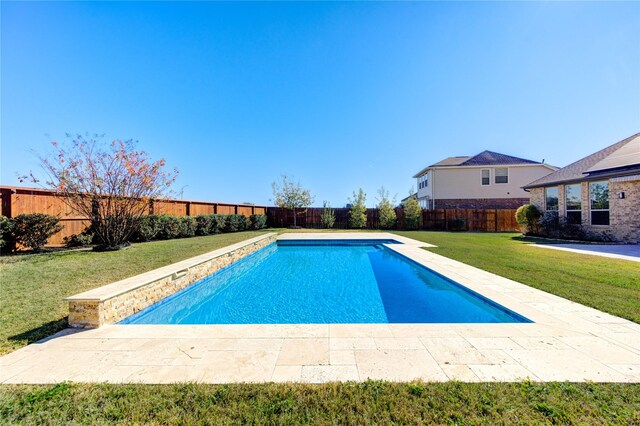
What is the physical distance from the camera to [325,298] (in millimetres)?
5512

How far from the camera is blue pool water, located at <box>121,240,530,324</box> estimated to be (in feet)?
14.2

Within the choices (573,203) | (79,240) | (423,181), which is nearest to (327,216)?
(423,181)

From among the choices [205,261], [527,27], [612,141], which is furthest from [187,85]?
[612,141]

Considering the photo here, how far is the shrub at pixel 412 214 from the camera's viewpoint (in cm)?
1988

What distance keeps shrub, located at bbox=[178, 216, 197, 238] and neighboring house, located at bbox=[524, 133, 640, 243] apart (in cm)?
1885

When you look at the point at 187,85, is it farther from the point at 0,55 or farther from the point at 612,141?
the point at 612,141

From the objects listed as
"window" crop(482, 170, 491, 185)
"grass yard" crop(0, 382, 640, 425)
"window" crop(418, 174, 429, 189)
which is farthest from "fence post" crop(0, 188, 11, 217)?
"window" crop(482, 170, 491, 185)

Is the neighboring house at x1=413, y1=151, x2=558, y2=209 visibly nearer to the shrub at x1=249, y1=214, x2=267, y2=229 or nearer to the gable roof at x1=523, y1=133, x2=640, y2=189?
the gable roof at x1=523, y1=133, x2=640, y2=189

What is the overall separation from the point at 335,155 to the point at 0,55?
686 inches

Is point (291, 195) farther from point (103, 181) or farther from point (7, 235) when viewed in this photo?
point (7, 235)

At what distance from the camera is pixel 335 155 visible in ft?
68.7

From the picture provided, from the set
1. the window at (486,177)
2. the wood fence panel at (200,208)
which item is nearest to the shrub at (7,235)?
the wood fence panel at (200,208)

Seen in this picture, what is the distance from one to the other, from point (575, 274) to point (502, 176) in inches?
755

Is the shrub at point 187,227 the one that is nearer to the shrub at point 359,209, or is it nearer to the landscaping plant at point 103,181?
the landscaping plant at point 103,181
